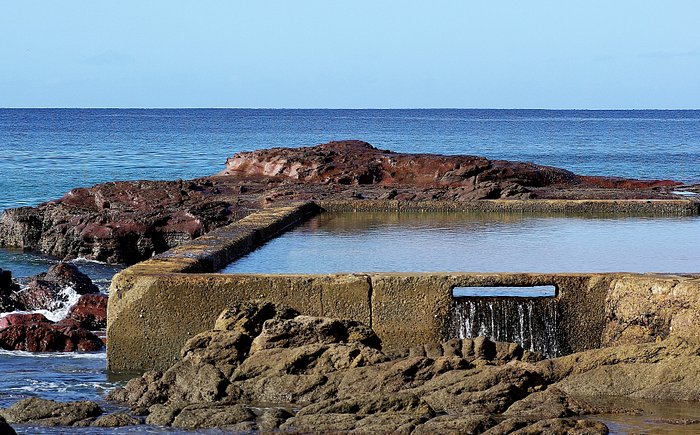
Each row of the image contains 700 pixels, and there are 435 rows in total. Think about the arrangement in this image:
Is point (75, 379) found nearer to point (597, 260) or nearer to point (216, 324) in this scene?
point (216, 324)

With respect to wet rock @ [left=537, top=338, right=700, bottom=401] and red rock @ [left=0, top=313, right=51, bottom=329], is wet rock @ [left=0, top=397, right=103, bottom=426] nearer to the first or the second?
wet rock @ [left=537, top=338, right=700, bottom=401]

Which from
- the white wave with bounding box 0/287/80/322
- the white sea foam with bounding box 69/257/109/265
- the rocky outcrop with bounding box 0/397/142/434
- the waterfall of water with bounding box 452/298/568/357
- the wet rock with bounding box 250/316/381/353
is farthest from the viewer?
Result: the white sea foam with bounding box 69/257/109/265

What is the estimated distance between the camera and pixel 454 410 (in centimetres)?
679

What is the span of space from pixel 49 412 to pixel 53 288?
6.38m

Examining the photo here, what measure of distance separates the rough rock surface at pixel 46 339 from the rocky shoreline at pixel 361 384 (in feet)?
8.41

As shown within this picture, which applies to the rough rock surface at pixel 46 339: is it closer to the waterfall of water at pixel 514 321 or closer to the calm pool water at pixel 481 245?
the calm pool water at pixel 481 245

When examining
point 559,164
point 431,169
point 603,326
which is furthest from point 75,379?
point 559,164

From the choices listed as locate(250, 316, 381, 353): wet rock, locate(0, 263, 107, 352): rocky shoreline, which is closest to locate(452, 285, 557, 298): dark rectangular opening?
locate(250, 316, 381, 353): wet rock

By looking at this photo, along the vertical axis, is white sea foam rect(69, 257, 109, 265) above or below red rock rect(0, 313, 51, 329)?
below

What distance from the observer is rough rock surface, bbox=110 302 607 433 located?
6.55 meters

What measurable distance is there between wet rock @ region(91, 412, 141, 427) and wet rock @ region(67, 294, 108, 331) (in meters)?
4.53

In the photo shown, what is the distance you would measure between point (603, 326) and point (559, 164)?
44301mm

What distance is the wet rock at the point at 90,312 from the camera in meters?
11.4

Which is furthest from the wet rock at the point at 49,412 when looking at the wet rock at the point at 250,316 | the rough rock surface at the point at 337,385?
the wet rock at the point at 250,316
